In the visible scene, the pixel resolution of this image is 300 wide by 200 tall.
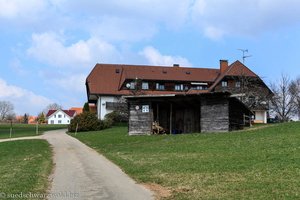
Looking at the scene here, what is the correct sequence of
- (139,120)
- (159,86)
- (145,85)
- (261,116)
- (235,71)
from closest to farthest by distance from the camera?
(139,120) < (235,71) < (261,116) < (145,85) < (159,86)

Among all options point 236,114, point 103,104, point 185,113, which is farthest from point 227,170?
point 103,104

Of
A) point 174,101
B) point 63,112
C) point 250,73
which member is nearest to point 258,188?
point 174,101

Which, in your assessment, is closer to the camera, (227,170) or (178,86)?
(227,170)

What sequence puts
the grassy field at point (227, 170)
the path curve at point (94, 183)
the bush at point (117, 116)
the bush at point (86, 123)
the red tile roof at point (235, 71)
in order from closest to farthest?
1. the grassy field at point (227, 170)
2. the path curve at point (94, 183)
3. the bush at point (86, 123)
4. the bush at point (117, 116)
5. the red tile roof at point (235, 71)

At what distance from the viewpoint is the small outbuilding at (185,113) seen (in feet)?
117

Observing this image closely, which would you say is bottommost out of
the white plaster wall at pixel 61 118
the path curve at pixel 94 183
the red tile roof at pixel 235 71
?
the path curve at pixel 94 183

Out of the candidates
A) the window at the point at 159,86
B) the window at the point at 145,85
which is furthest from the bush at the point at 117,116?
the window at the point at 159,86

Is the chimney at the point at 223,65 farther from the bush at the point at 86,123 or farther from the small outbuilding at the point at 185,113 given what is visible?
the small outbuilding at the point at 185,113

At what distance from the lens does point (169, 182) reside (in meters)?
13.1

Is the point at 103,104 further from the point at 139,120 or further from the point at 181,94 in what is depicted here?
the point at 181,94

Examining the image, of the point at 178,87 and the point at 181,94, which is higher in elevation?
the point at 178,87

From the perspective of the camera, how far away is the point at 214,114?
35812mm

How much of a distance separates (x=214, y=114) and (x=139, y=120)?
707 centimetres

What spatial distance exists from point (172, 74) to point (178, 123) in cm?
3781
